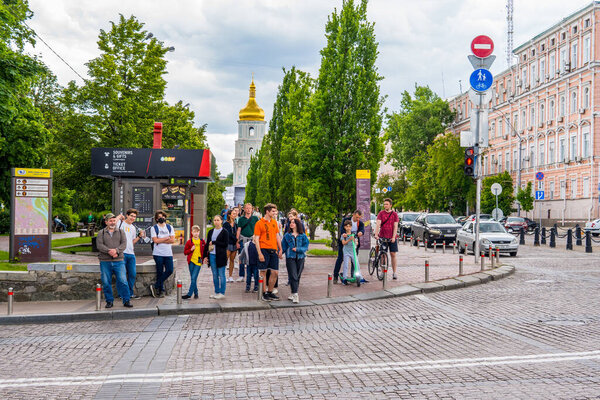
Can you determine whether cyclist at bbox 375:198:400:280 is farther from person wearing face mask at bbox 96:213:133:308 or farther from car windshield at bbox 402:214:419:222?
car windshield at bbox 402:214:419:222

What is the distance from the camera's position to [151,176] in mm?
23250

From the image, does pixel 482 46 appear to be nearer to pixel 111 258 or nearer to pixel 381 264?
pixel 381 264

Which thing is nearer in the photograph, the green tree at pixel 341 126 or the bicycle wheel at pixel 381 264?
the bicycle wheel at pixel 381 264

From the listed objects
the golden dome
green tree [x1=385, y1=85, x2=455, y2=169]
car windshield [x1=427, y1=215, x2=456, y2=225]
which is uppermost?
the golden dome

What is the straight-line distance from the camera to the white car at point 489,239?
23.6 metres

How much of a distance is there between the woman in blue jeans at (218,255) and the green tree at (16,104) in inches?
273

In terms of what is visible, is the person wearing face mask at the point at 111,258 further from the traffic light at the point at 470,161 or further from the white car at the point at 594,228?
the white car at the point at 594,228

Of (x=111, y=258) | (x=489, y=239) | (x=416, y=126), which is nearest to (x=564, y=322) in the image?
(x=111, y=258)

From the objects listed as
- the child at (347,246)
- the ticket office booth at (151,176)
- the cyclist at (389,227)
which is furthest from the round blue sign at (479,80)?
the ticket office booth at (151,176)

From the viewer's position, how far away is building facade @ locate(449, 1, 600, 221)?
5306 cm

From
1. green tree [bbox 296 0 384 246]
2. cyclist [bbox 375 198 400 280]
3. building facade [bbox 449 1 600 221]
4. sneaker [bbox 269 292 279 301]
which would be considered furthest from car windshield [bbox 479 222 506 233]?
building facade [bbox 449 1 600 221]

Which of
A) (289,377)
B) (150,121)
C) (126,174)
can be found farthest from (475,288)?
(150,121)

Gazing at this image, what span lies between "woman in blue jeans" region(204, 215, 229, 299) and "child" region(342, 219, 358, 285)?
2808 millimetres

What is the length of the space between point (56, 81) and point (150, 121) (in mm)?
28298
